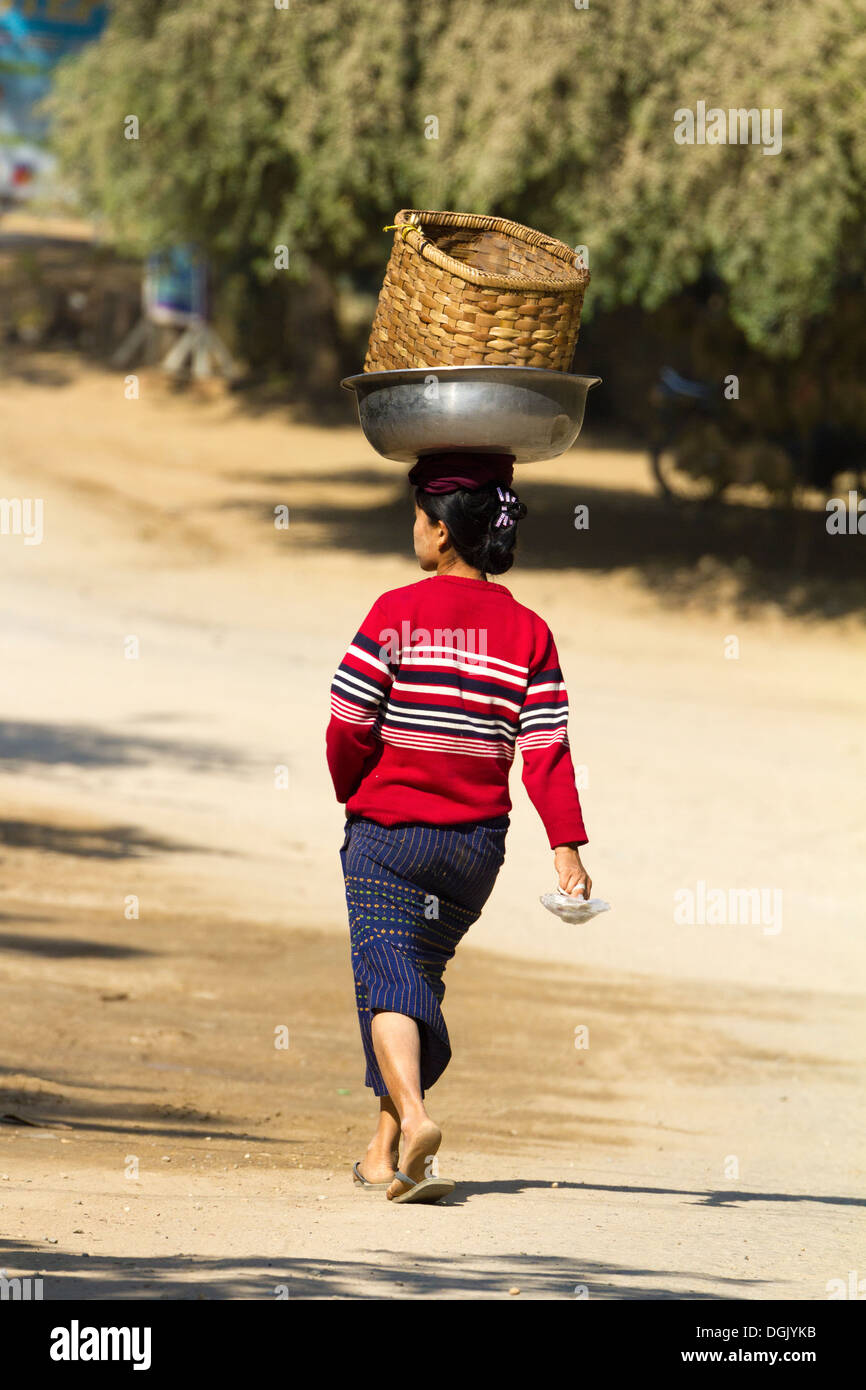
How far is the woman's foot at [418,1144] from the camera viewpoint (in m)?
3.93

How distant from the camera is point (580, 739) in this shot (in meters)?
12.2

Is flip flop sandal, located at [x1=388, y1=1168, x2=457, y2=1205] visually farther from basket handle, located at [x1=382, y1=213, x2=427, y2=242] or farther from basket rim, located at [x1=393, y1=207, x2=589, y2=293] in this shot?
basket handle, located at [x1=382, y1=213, x2=427, y2=242]

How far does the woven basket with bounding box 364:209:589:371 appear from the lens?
4082 millimetres

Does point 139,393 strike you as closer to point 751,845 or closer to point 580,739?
point 580,739

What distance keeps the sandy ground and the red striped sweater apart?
94 cm

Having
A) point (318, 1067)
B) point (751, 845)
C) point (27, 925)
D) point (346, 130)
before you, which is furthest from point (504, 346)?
point (346, 130)

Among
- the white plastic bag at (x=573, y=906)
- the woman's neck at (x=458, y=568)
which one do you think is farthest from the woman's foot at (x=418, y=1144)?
the woman's neck at (x=458, y=568)

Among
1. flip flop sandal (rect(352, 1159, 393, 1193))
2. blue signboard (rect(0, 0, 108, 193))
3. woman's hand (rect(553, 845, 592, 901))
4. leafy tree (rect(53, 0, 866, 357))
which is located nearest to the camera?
woman's hand (rect(553, 845, 592, 901))

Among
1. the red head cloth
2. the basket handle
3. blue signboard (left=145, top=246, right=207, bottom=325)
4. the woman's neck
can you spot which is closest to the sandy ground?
the woman's neck

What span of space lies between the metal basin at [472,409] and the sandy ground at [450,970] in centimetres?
177

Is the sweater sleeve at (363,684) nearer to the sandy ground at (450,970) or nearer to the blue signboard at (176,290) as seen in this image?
the sandy ground at (450,970)

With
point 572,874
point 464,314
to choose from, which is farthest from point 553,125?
point 572,874

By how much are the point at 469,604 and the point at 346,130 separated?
13.8m
